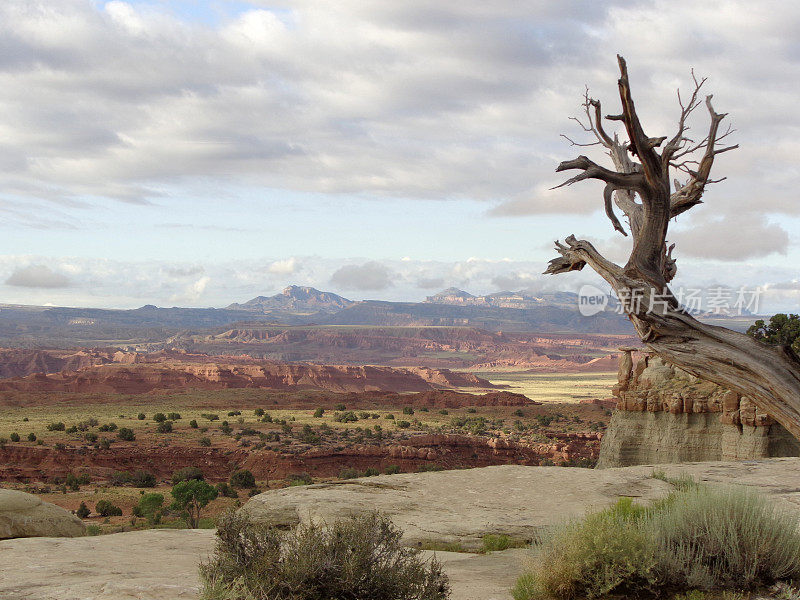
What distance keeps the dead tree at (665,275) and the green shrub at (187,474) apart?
3023cm

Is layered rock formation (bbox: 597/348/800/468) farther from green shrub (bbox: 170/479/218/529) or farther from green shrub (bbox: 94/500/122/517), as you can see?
green shrub (bbox: 94/500/122/517)

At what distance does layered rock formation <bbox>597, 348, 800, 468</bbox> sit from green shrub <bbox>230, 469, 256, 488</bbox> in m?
16.2

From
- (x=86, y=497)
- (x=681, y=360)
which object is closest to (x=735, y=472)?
(x=681, y=360)

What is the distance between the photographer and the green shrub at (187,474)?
112ft

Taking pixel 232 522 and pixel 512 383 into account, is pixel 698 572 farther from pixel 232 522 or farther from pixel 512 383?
pixel 512 383

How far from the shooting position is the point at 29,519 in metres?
10.9

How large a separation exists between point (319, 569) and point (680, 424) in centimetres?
2113

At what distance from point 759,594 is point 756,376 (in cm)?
197

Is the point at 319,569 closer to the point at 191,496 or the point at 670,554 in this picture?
the point at 670,554

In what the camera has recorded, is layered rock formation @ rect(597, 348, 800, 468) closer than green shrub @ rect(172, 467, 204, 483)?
Yes

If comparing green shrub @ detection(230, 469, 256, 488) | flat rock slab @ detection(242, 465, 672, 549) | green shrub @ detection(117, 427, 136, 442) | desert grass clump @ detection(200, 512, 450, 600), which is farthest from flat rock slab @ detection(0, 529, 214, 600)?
green shrub @ detection(117, 427, 136, 442)

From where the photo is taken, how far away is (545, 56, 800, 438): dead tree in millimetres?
6066

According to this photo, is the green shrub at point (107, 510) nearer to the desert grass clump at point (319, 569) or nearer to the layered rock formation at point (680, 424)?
the layered rock formation at point (680, 424)

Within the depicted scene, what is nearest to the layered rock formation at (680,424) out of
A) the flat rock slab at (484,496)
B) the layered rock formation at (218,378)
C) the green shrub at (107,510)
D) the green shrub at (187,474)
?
the flat rock slab at (484,496)
